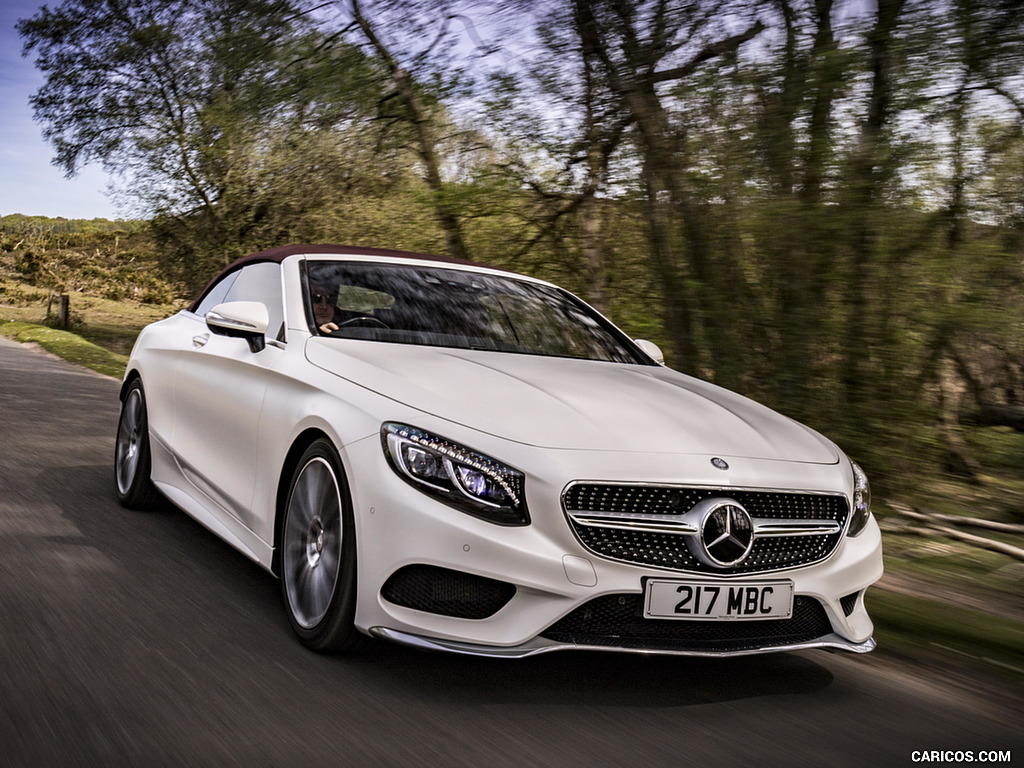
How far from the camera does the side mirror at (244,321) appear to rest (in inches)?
178

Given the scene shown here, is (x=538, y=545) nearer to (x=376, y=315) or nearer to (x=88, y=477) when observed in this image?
(x=376, y=315)

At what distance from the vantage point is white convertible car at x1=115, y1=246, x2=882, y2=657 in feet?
10.9

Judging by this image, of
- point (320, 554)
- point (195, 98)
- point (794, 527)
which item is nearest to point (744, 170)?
point (794, 527)

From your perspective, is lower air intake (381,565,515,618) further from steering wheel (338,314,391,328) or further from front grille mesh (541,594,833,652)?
steering wheel (338,314,391,328)

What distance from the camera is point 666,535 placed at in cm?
345

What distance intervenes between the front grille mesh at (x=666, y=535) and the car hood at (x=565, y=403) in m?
0.17

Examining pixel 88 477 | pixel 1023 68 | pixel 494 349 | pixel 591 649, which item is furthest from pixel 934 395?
pixel 88 477

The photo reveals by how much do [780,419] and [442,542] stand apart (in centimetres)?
180

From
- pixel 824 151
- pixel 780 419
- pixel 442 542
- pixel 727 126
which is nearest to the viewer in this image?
pixel 442 542

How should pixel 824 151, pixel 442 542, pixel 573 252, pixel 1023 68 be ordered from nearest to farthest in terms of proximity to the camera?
pixel 442 542 → pixel 1023 68 → pixel 824 151 → pixel 573 252

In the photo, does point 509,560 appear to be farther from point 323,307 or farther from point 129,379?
point 129,379

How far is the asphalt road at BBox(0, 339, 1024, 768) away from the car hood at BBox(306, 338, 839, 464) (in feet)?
2.65

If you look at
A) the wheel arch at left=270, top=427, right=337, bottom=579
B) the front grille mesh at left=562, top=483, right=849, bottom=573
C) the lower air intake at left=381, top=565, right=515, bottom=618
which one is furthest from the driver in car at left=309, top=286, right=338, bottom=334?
the front grille mesh at left=562, top=483, right=849, bottom=573

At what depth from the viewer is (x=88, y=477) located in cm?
698
